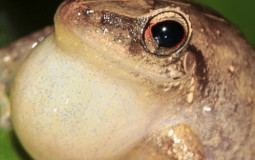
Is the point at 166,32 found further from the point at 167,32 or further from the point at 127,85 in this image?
the point at 127,85

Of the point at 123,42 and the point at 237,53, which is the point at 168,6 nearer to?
the point at 123,42

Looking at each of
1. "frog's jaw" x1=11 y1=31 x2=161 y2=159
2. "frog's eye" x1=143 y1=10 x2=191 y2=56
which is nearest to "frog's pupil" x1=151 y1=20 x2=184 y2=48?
"frog's eye" x1=143 y1=10 x2=191 y2=56

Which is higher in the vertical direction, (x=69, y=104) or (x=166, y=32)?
(x=166, y=32)

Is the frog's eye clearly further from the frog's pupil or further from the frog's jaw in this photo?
the frog's jaw

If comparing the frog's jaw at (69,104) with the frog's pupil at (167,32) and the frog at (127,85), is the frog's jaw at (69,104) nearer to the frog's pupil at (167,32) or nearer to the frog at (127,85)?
the frog at (127,85)

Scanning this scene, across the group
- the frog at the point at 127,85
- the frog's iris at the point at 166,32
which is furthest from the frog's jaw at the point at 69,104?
the frog's iris at the point at 166,32

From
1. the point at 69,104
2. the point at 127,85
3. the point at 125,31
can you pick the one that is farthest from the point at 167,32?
the point at 69,104

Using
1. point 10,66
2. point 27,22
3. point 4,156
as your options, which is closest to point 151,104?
point 4,156
